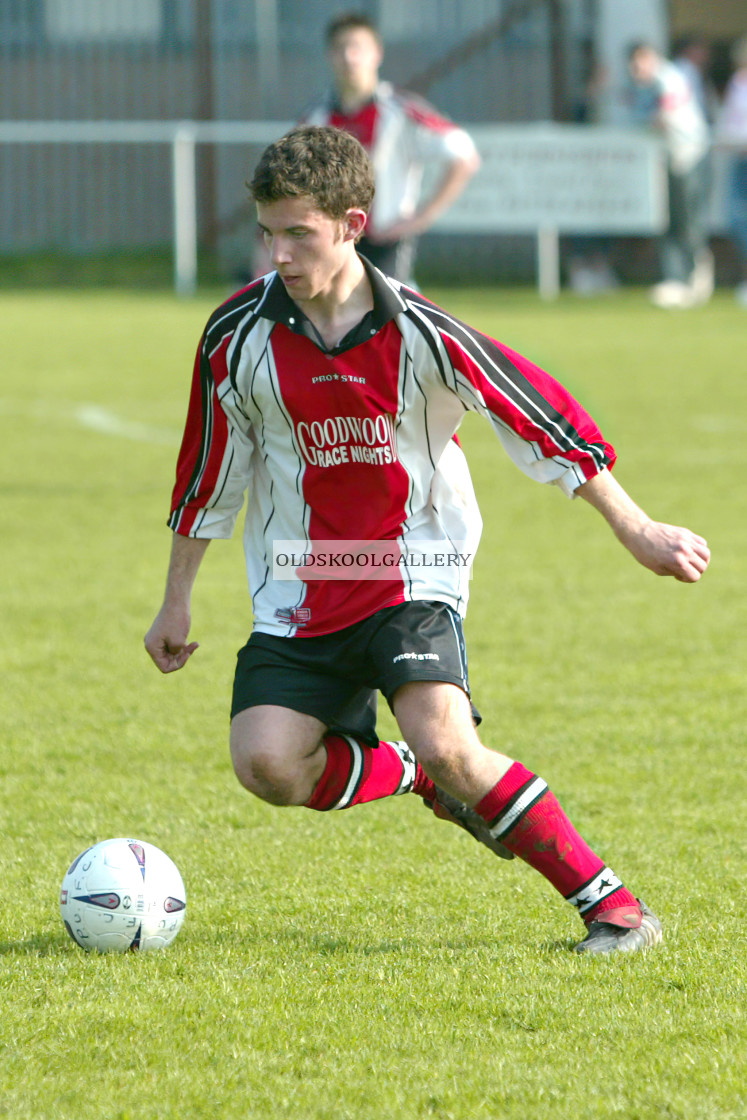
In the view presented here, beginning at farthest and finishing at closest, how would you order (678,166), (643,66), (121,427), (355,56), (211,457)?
(678,166) < (643,66) < (121,427) < (355,56) < (211,457)

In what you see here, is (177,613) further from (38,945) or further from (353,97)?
(353,97)

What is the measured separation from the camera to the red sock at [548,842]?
125 inches

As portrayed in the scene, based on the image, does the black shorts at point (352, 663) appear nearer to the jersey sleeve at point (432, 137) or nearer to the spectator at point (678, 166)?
the jersey sleeve at point (432, 137)

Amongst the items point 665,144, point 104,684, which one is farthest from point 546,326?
point 104,684

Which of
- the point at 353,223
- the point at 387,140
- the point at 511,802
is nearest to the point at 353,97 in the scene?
the point at 387,140

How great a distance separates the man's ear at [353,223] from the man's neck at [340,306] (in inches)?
2.3

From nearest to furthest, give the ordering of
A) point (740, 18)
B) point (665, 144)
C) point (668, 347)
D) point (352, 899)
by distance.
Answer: point (352, 899) < point (668, 347) < point (665, 144) < point (740, 18)

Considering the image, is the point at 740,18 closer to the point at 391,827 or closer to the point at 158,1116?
the point at 391,827

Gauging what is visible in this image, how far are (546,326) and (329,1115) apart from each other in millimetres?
12702

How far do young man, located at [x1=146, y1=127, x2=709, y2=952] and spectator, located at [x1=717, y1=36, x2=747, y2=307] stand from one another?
46.5 ft

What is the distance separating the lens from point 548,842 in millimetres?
3166

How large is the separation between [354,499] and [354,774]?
0.59m

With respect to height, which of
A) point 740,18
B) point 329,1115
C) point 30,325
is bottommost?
point 30,325

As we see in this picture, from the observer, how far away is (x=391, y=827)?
3.97m
